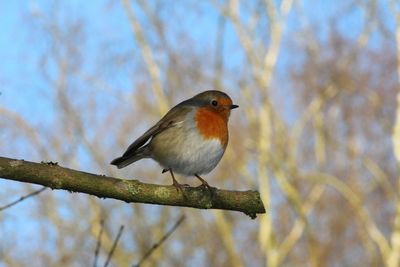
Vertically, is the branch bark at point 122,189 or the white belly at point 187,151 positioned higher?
the white belly at point 187,151

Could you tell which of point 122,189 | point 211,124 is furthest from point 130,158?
point 122,189

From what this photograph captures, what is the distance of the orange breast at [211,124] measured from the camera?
395 cm

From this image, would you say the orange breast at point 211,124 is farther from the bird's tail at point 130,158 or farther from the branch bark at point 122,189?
the branch bark at point 122,189

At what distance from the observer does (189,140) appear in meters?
3.93

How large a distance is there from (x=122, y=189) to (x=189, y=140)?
1.29 meters

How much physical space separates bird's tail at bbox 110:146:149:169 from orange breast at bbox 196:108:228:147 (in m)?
0.40

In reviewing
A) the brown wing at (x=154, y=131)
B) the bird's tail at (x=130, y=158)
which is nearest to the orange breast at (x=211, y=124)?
the brown wing at (x=154, y=131)

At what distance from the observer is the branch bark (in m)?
2.37

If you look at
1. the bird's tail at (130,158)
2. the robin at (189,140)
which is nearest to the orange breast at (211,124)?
the robin at (189,140)

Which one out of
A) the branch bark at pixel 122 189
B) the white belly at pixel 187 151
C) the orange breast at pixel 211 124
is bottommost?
the branch bark at pixel 122 189

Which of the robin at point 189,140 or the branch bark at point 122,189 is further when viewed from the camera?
the robin at point 189,140

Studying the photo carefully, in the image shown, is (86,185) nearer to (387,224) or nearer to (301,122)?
(301,122)

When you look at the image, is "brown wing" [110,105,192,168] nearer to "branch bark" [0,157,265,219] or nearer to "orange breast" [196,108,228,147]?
"orange breast" [196,108,228,147]

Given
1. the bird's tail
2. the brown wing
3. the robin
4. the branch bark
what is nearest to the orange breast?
the robin
